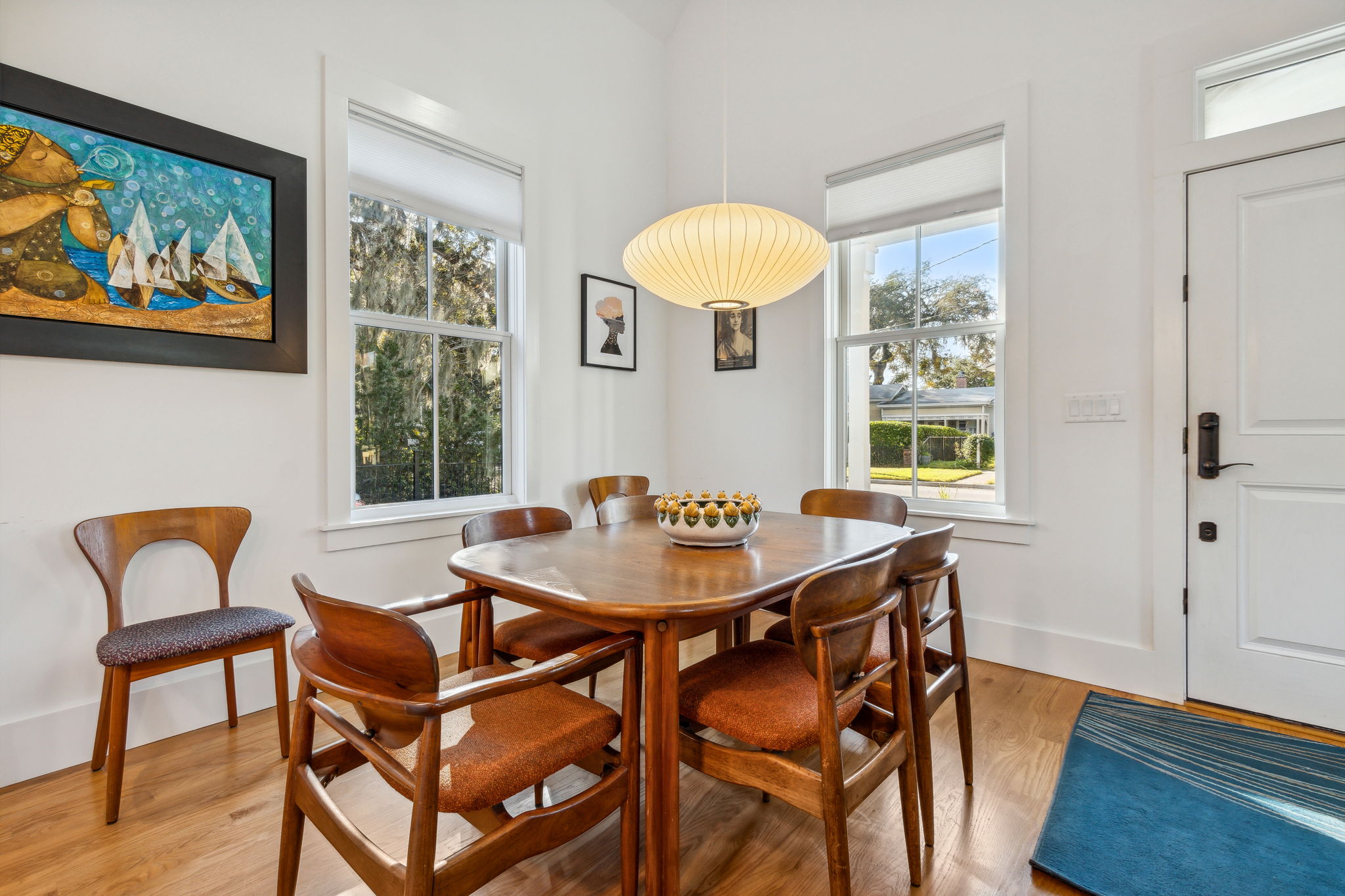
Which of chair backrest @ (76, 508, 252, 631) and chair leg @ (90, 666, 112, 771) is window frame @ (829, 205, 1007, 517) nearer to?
chair backrest @ (76, 508, 252, 631)

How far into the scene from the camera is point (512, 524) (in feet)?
7.23

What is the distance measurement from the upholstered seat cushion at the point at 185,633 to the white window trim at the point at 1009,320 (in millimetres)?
2929

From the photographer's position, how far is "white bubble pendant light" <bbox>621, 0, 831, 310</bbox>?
6.70 ft

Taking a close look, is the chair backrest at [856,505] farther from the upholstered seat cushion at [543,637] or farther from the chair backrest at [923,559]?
the upholstered seat cushion at [543,637]

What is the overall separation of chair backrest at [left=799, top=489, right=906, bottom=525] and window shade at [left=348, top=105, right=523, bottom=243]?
2.17 meters

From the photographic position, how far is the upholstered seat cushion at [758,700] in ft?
4.24

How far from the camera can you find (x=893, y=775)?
1970 mm

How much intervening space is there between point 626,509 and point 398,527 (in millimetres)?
1122

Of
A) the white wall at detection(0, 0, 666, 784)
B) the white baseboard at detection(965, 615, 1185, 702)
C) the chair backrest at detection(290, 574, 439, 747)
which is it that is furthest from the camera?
the white baseboard at detection(965, 615, 1185, 702)

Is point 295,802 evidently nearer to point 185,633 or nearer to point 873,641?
point 185,633

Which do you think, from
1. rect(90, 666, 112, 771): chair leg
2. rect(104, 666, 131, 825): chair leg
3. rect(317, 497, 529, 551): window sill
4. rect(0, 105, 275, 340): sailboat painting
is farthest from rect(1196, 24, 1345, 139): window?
rect(90, 666, 112, 771): chair leg

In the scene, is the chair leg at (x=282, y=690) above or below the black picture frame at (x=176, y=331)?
below

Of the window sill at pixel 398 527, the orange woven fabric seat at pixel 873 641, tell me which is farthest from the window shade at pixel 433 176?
the orange woven fabric seat at pixel 873 641

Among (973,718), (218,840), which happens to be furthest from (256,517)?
(973,718)
